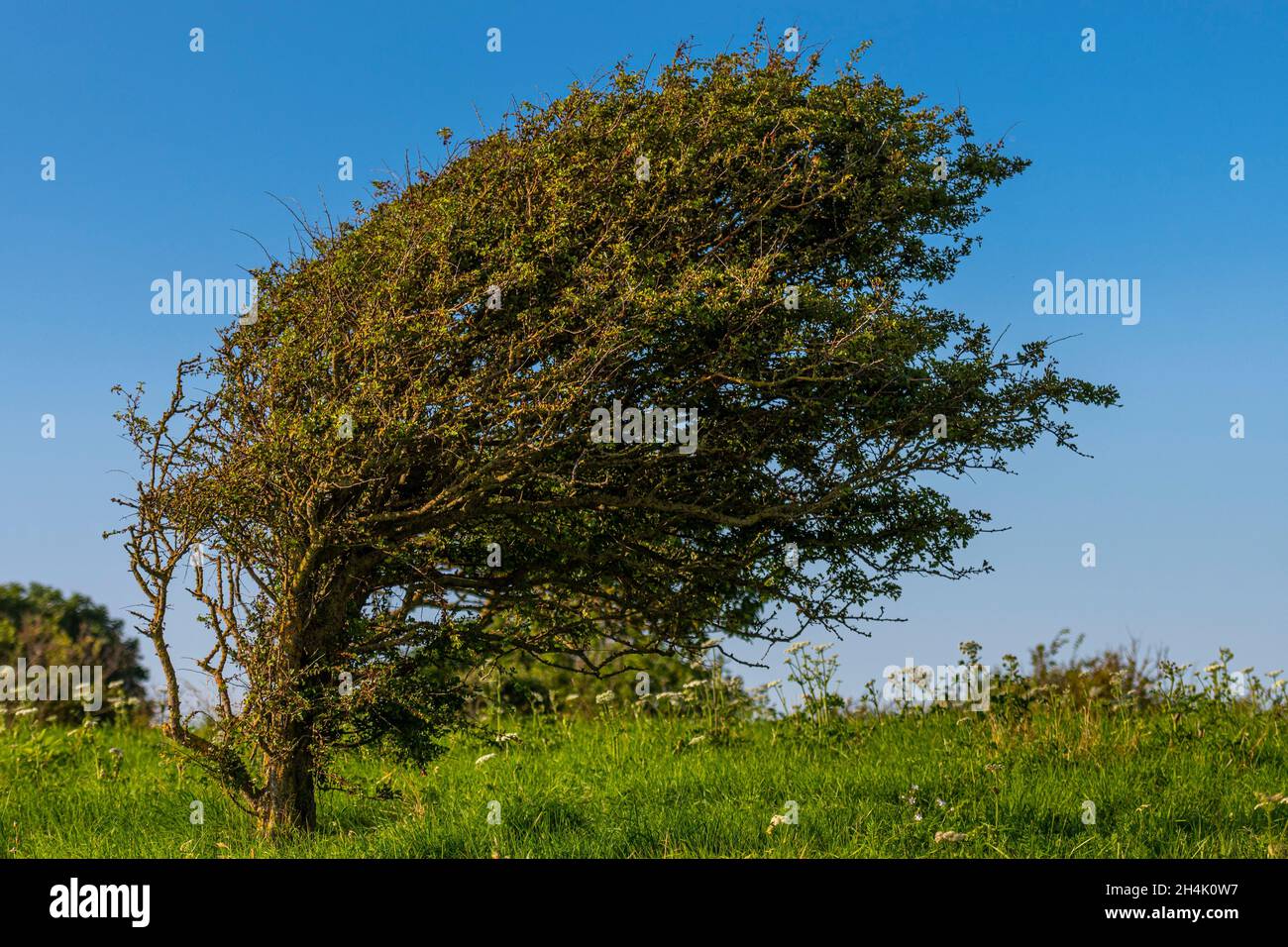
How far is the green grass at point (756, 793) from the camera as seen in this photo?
32.2 ft

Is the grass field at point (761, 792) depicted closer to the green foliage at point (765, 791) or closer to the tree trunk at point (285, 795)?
the green foliage at point (765, 791)

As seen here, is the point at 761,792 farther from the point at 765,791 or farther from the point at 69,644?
the point at 69,644

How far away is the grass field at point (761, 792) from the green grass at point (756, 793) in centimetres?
3

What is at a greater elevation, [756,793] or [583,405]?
[583,405]

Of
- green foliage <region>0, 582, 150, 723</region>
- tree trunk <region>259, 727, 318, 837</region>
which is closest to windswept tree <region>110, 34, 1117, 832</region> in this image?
tree trunk <region>259, 727, 318, 837</region>

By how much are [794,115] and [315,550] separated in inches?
246

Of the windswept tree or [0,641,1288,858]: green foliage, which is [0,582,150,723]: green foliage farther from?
the windswept tree

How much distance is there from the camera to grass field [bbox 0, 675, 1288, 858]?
9.83m

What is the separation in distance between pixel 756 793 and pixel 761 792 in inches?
8.1

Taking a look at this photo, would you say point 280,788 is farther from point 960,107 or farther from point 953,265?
point 960,107

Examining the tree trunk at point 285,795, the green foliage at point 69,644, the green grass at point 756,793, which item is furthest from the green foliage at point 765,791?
the green foliage at point 69,644

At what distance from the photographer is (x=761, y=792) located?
11258 millimetres

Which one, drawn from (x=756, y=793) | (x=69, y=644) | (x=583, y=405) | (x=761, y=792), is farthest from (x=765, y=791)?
(x=69, y=644)
